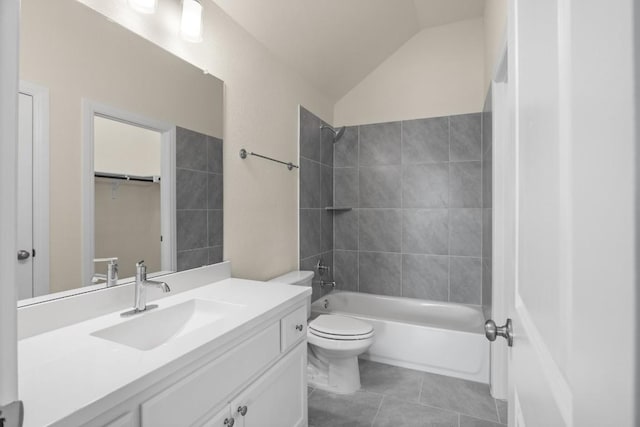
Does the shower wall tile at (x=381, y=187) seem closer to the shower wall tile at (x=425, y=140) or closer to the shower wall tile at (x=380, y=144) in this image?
the shower wall tile at (x=380, y=144)

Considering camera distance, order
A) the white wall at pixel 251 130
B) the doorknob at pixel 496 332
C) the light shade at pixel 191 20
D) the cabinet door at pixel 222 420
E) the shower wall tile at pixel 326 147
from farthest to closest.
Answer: the shower wall tile at pixel 326 147
the white wall at pixel 251 130
the light shade at pixel 191 20
the cabinet door at pixel 222 420
the doorknob at pixel 496 332

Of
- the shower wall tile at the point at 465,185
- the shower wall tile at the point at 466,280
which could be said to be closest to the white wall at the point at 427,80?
the shower wall tile at the point at 465,185

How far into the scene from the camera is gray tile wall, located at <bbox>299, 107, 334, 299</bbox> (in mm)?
2795

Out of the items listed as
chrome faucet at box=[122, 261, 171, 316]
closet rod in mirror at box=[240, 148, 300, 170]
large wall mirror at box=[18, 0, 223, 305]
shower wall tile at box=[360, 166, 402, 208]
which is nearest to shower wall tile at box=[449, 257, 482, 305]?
shower wall tile at box=[360, 166, 402, 208]

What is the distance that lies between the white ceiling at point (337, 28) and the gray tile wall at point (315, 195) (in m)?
0.43

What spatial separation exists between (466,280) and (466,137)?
129 cm

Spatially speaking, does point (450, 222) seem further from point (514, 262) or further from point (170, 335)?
point (170, 335)

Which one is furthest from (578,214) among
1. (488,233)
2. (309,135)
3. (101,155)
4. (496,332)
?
(309,135)

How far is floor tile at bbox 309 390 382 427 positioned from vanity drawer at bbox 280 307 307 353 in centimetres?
68

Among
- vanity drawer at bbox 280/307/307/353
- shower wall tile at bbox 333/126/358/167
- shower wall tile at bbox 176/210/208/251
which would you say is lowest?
vanity drawer at bbox 280/307/307/353

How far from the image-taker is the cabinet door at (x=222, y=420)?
0.99 meters

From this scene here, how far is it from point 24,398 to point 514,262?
3.61 feet

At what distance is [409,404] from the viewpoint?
6.64ft

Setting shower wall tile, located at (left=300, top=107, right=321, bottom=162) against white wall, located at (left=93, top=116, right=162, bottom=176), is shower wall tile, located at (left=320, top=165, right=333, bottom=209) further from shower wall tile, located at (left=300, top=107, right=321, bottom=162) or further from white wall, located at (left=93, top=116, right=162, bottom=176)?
white wall, located at (left=93, top=116, right=162, bottom=176)
